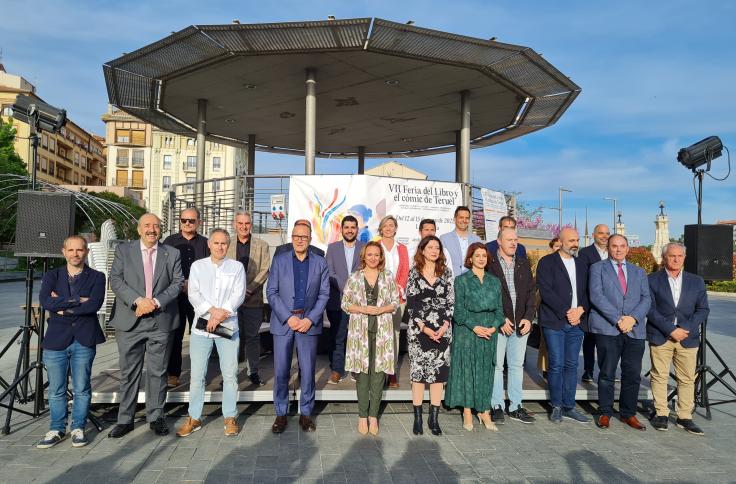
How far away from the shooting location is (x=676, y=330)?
5.08m

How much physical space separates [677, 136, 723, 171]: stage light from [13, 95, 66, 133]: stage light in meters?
7.86

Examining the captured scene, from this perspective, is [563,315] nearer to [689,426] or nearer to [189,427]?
[689,426]

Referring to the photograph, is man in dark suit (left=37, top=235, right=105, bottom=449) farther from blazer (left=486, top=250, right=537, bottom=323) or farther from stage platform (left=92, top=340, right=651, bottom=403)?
blazer (left=486, top=250, right=537, bottom=323)

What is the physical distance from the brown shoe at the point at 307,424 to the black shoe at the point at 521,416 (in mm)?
2199

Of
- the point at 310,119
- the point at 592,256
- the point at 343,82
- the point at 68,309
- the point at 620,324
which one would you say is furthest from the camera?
the point at 343,82

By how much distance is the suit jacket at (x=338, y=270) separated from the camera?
233 inches

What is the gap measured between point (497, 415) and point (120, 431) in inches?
149

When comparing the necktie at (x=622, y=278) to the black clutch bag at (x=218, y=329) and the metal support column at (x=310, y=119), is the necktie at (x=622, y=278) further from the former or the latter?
the metal support column at (x=310, y=119)

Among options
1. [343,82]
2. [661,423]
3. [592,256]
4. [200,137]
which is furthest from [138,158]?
[661,423]

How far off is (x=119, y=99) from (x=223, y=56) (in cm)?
441

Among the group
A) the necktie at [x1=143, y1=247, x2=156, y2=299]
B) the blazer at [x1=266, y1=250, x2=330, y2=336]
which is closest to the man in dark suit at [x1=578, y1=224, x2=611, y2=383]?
the blazer at [x1=266, y1=250, x2=330, y2=336]

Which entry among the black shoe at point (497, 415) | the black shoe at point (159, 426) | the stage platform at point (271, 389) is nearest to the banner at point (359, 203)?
the stage platform at point (271, 389)

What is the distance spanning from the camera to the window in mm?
76125

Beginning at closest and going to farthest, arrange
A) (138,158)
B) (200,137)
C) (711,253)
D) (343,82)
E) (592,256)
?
1. (711,253)
2. (592,256)
3. (343,82)
4. (200,137)
5. (138,158)
